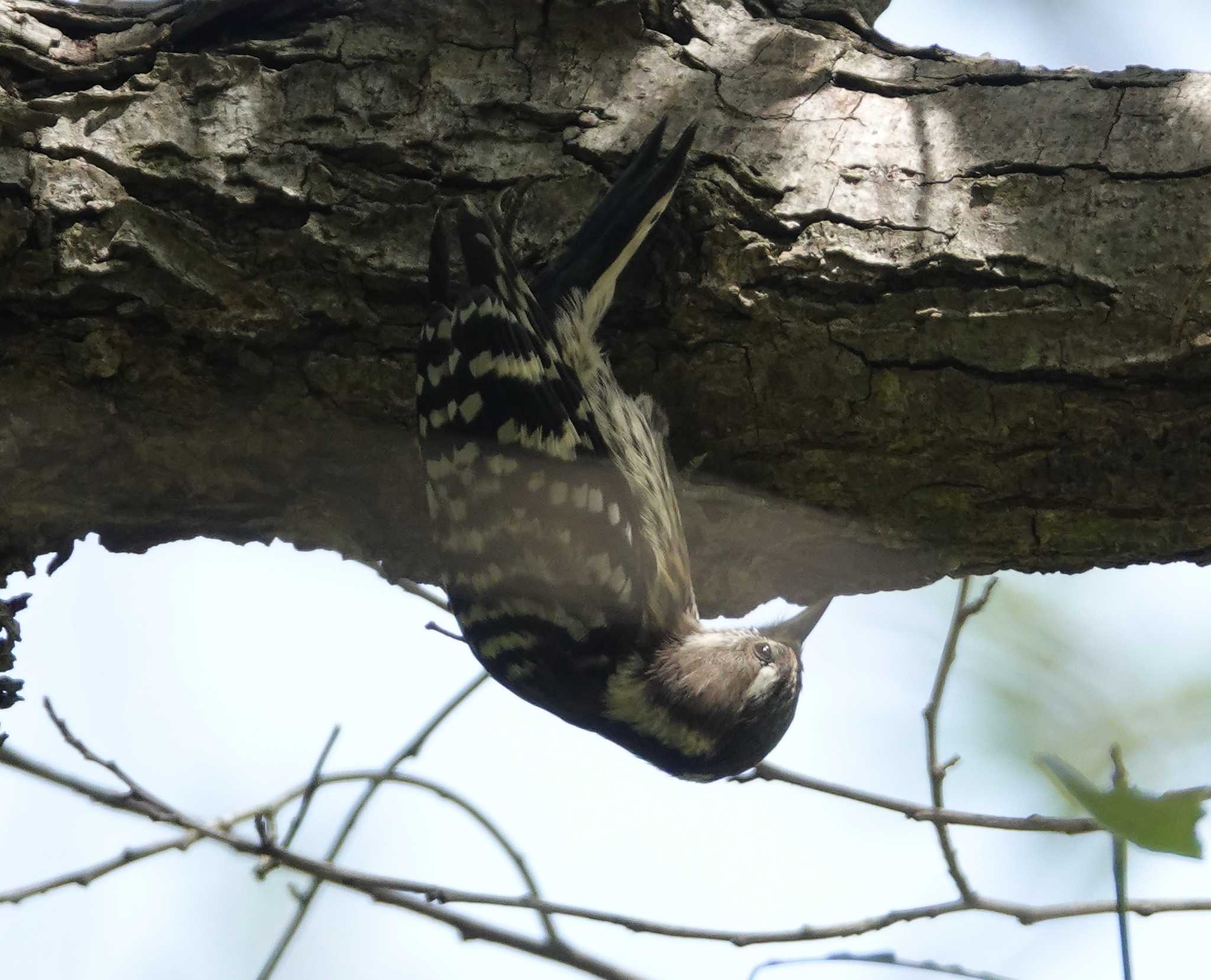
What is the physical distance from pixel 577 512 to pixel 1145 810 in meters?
1.92

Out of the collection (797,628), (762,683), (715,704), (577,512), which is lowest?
(715,704)

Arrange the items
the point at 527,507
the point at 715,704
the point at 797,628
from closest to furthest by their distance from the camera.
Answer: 1. the point at 527,507
2. the point at 715,704
3. the point at 797,628

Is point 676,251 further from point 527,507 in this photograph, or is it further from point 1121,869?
point 1121,869

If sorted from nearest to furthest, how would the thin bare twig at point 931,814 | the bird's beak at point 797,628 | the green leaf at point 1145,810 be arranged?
1. the green leaf at point 1145,810
2. the thin bare twig at point 931,814
3. the bird's beak at point 797,628

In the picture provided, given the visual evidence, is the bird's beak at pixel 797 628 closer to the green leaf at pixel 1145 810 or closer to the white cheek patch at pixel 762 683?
the white cheek patch at pixel 762 683

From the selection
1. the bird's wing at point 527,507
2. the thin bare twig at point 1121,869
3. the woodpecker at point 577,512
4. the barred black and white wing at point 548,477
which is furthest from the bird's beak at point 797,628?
the thin bare twig at point 1121,869

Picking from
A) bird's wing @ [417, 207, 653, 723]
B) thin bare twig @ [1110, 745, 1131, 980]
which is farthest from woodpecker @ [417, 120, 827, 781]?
thin bare twig @ [1110, 745, 1131, 980]

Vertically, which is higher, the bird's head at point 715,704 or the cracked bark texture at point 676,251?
the cracked bark texture at point 676,251

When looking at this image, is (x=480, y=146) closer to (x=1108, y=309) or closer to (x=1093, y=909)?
(x=1108, y=309)

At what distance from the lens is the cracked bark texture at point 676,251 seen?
240 centimetres

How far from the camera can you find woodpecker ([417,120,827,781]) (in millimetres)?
2590

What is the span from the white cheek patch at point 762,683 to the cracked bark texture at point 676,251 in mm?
709

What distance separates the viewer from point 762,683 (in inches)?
131

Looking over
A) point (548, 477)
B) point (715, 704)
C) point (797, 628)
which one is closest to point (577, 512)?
point (548, 477)
